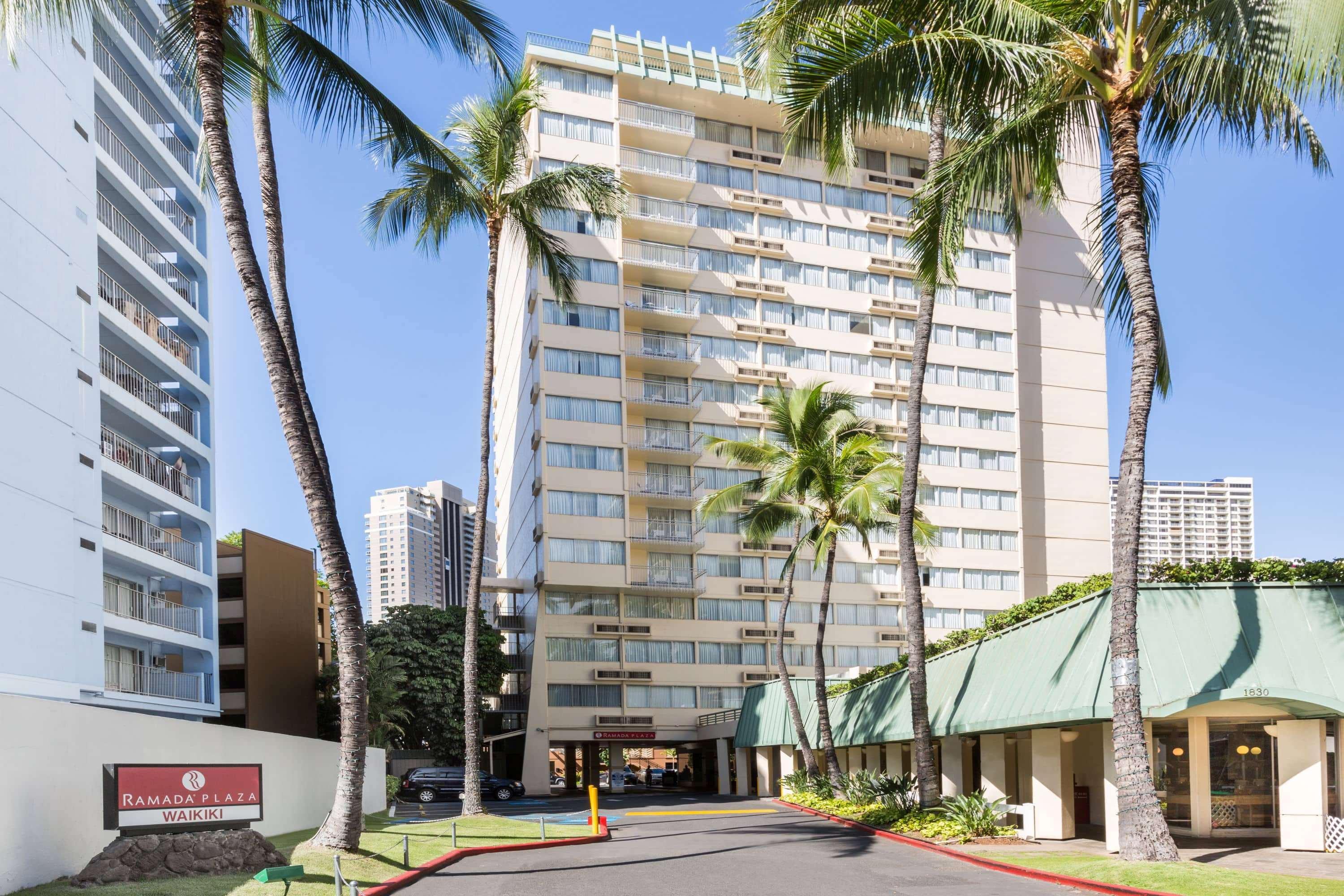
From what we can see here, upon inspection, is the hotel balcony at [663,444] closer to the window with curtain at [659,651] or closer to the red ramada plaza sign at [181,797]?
the window with curtain at [659,651]

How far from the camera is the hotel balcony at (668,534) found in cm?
6097

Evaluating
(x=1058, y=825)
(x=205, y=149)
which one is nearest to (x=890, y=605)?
(x=1058, y=825)

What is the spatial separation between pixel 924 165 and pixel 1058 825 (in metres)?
56.7

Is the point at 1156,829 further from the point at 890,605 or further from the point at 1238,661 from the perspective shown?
the point at 890,605

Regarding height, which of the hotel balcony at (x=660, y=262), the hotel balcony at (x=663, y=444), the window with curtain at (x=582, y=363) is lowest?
the hotel balcony at (x=663, y=444)

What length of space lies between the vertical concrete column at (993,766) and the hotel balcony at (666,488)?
3685cm

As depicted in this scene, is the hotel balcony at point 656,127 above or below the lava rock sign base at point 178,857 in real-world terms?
above

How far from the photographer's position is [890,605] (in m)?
66.7

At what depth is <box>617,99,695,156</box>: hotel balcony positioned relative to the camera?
209 ft

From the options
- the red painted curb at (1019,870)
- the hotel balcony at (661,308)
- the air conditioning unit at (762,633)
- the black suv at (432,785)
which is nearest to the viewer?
the red painted curb at (1019,870)

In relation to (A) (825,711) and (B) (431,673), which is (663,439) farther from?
(A) (825,711)

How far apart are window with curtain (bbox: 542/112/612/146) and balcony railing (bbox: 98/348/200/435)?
80.9ft

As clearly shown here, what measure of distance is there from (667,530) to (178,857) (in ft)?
152

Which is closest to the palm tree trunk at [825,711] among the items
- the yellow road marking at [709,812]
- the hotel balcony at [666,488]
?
the yellow road marking at [709,812]
